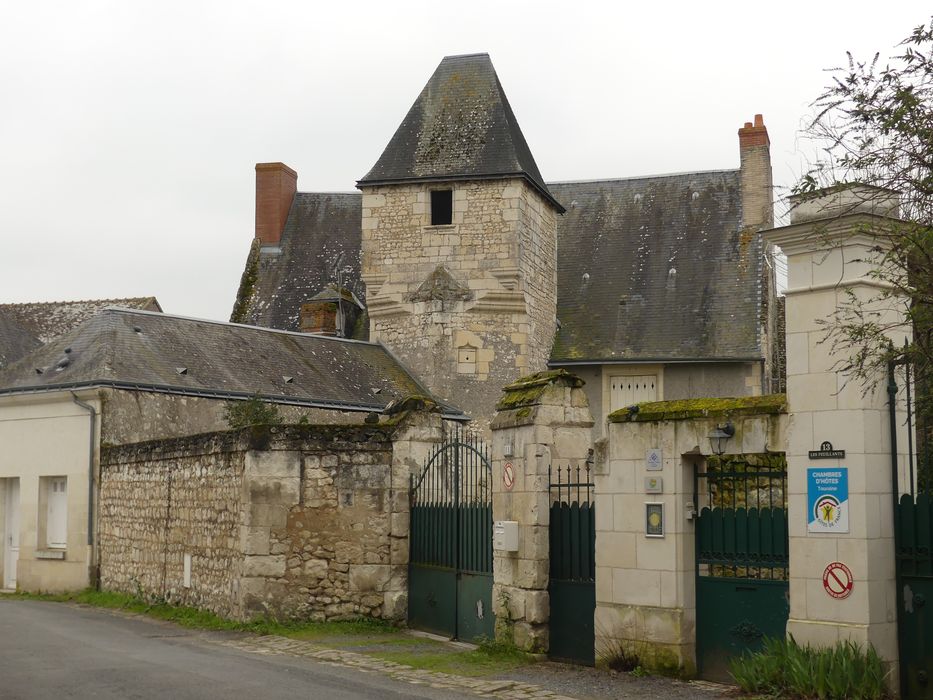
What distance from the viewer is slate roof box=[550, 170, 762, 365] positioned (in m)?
26.0

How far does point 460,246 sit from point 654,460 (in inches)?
633

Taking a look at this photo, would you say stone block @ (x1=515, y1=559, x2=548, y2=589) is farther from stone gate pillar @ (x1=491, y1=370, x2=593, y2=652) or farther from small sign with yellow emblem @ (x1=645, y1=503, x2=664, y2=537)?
small sign with yellow emblem @ (x1=645, y1=503, x2=664, y2=537)

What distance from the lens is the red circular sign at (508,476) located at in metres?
11.5

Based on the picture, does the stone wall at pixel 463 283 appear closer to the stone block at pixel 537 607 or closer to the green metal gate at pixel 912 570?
the stone block at pixel 537 607

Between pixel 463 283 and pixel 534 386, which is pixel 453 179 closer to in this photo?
pixel 463 283

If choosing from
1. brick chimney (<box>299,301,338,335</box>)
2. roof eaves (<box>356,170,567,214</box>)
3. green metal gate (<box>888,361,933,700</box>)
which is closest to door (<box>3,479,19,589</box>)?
brick chimney (<box>299,301,338,335</box>)

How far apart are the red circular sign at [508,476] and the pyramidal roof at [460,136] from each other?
47.3 feet

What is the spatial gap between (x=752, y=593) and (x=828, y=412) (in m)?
1.59

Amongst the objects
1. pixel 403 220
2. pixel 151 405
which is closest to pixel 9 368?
pixel 151 405

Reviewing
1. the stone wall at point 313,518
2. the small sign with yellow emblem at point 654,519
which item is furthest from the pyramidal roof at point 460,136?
the small sign with yellow emblem at point 654,519

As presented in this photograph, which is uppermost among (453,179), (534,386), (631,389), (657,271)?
(453,179)

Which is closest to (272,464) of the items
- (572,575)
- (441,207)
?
(572,575)

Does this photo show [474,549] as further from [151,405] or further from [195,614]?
[151,405]

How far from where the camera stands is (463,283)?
2572cm
